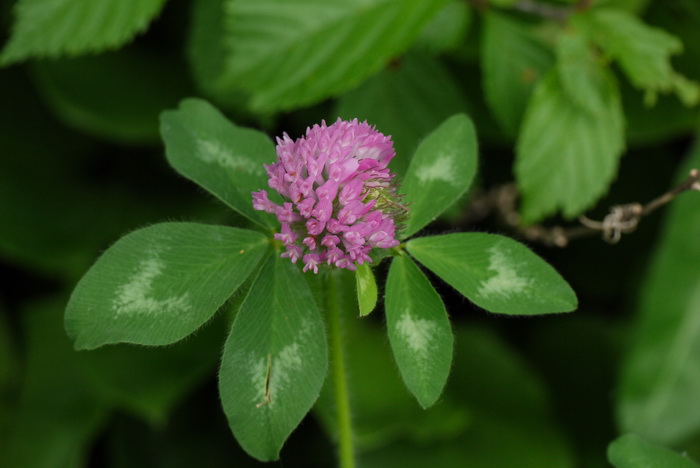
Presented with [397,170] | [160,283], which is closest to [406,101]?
[397,170]

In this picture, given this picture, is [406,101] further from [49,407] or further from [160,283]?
[49,407]

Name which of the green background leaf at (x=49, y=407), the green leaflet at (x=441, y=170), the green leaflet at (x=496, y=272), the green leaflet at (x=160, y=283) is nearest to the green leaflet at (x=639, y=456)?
the green leaflet at (x=496, y=272)

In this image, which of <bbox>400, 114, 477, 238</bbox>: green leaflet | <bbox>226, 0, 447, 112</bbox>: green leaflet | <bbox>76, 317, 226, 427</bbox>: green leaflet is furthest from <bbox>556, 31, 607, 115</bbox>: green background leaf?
<bbox>76, 317, 226, 427</bbox>: green leaflet

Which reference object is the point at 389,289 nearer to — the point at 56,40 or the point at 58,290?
the point at 56,40

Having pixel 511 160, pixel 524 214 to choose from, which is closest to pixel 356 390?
pixel 524 214

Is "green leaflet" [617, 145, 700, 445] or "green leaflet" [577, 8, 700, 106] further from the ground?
"green leaflet" [577, 8, 700, 106]

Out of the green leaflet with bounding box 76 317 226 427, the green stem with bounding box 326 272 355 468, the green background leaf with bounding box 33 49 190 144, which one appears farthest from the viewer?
the green background leaf with bounding box 33 49 190 144

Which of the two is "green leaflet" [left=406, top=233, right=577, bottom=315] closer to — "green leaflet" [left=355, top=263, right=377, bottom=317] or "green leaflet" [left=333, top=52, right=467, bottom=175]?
"green leaflet" [left=355, top=263, right=377, bottom=317]
